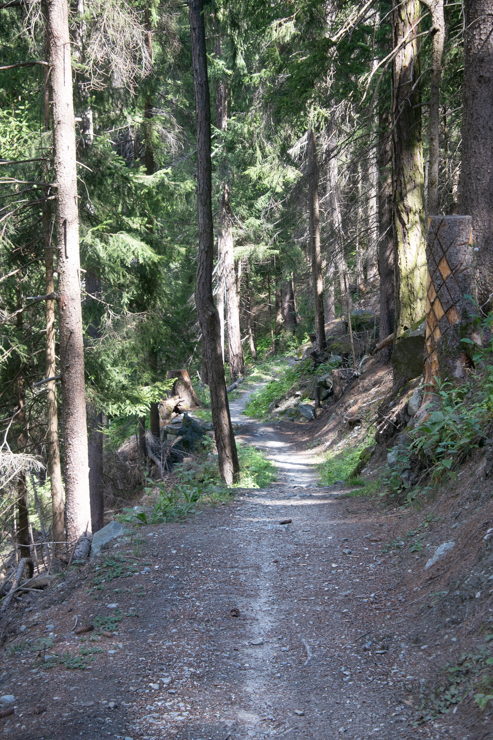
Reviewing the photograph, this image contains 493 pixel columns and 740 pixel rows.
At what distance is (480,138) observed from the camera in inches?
281

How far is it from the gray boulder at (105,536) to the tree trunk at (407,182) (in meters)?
5.22

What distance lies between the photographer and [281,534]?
721cm

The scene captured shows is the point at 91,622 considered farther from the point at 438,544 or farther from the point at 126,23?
the point at 126,23

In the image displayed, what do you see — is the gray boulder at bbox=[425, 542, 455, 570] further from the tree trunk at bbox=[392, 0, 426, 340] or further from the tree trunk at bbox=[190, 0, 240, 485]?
the tree trunk at bbox=[190, 0, 240, 485]

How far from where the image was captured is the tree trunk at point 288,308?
34.9 metres

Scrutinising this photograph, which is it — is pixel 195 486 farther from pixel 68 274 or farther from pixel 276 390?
→ pixel 276 390

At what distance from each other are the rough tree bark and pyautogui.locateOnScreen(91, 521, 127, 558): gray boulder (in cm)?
1794

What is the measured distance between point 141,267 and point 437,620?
9.59 m

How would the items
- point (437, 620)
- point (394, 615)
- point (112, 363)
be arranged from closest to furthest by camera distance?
point (437, 620) → point (394, 615) → point (112, 363)

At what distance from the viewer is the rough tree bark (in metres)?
22.8

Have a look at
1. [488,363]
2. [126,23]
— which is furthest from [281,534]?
[126,23]

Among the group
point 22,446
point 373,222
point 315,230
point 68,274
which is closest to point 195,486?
point 22,446

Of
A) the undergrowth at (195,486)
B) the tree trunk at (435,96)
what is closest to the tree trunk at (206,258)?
the undergrowth at (195,486)

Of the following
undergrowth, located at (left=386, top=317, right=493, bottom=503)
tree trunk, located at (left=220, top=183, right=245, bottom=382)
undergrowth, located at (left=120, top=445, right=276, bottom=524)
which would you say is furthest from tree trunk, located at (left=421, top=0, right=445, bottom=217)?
tree trunk, located at (left=220, top=183, right=245, bottom=382)
